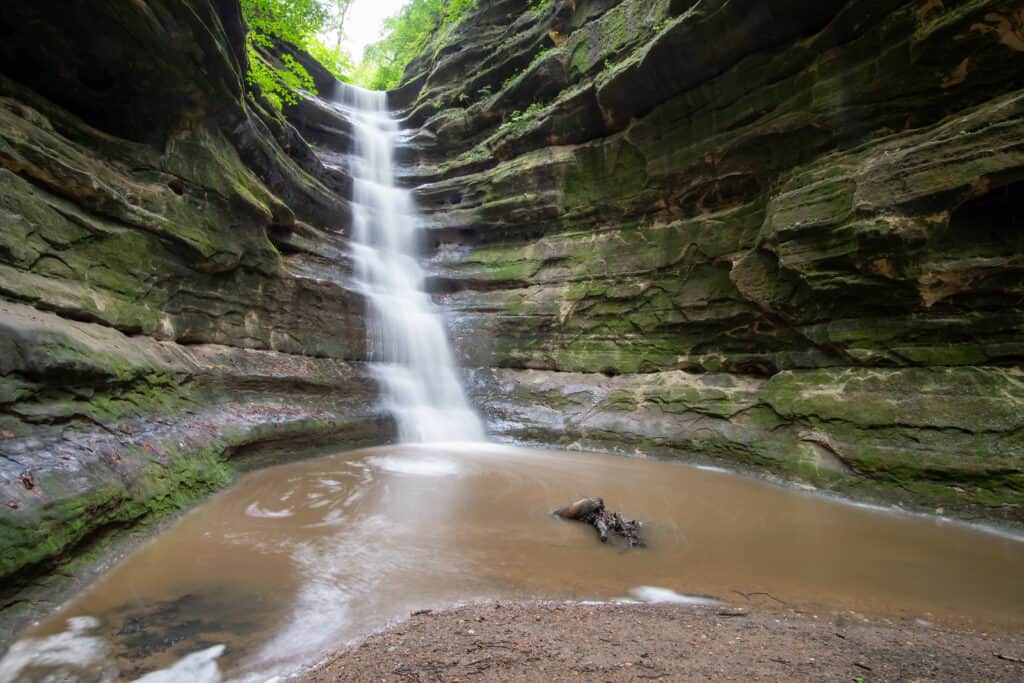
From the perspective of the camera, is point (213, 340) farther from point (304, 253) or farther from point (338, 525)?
point (338, 525)

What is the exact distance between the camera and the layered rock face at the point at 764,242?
556cm

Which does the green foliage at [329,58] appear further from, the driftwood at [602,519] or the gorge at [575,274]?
the driftwood at [602,519]

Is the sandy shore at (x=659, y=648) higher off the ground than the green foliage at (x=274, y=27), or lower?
lower

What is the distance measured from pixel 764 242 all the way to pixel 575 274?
13.2 feet

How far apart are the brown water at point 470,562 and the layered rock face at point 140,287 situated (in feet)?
2.51

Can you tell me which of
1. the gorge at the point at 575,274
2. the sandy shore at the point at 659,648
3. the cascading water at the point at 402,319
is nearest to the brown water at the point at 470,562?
the sandy shore at the point at 659,648

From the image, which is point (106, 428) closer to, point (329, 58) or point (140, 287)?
point (140, 287)

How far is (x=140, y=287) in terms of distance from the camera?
6.00m

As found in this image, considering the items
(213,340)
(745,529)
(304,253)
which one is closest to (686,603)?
(745,529)

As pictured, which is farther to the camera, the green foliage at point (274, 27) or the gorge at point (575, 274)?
the green foliage at point (274, 27)

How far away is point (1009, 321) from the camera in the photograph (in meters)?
5.56

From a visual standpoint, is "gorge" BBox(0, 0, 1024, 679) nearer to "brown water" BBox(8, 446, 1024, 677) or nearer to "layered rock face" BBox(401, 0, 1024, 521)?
"layered rock face" BBox(401, 0, 1024, 521)

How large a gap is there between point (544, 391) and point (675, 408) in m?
2.74

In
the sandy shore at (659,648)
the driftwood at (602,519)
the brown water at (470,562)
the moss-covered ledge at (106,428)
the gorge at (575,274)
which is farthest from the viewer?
the gorge at (575,274)
